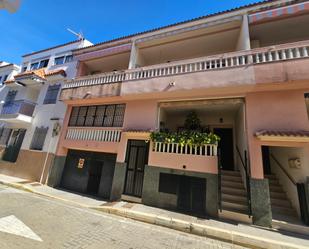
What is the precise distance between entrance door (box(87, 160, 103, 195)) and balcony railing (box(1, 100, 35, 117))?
7.66m

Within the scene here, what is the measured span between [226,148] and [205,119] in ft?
7.37

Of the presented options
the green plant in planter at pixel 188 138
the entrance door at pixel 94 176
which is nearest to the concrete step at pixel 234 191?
the green plant in planter at pixel 188 138

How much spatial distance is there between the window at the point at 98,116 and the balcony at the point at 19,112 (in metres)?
4.35

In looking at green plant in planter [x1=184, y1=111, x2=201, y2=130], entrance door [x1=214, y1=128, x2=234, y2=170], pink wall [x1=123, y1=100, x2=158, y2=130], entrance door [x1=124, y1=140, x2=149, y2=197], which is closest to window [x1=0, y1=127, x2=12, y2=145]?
pink wall [x1=123, y1=100, x2=158, y2=130]

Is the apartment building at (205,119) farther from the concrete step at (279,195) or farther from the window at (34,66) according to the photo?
the window at (34,66)

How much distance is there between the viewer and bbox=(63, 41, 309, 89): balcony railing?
613 cm

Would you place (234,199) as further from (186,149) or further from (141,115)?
(141,115)

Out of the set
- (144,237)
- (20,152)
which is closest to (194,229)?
(144,237)

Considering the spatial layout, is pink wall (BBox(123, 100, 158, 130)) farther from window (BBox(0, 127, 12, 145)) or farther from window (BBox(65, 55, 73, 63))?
window (BBox(0, 127, 12, 145))

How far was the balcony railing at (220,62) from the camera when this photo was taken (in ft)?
20.1

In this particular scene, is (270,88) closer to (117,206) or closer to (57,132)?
(117,206)

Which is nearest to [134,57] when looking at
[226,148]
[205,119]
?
[205,119]

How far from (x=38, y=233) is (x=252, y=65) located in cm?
946

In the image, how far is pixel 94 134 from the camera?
391 inches
